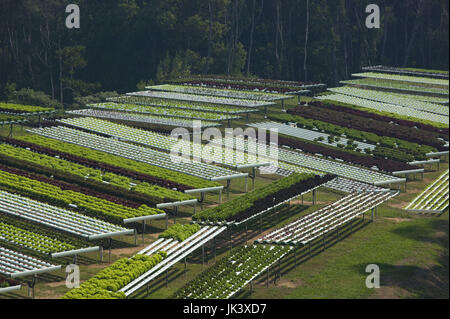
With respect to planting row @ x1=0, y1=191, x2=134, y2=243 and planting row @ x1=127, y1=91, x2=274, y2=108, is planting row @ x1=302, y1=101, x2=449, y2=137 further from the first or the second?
planting row @ x1=0, y1=191, x2=134, y2=243

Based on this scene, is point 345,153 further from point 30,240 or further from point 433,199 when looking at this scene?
point 30,240

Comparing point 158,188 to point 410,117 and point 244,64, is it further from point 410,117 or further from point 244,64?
point 244,64

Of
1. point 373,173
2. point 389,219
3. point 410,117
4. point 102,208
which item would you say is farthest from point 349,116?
point 102,208

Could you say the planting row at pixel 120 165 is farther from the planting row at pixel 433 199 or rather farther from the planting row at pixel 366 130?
the planting row at pixel 366 130

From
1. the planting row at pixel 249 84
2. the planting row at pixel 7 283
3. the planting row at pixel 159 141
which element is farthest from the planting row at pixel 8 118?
the planting row at pixel 7 283

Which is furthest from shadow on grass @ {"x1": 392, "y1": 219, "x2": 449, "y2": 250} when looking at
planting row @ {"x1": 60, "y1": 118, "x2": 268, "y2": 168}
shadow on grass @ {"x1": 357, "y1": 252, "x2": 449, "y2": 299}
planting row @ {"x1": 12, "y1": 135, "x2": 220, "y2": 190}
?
planting row @ {"x1": 60, "y1": 118, "x2": 268, "y2": 168}

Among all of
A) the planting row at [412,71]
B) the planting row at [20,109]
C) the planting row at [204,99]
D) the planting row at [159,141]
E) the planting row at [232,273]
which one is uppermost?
the planting row at [412,71]

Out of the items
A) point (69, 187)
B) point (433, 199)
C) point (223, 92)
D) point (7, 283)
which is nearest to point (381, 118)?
point (223, 92)
